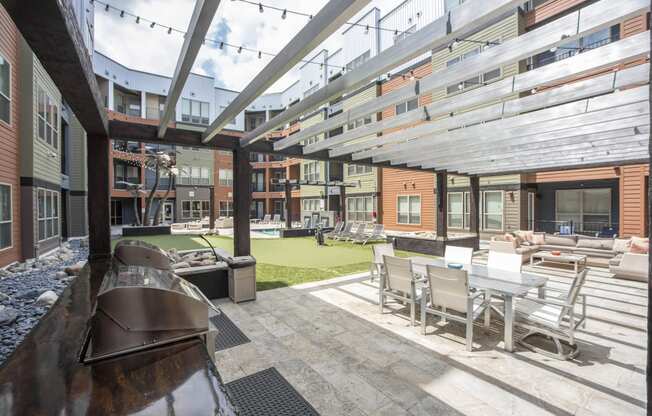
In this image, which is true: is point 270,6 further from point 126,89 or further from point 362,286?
point 126,89

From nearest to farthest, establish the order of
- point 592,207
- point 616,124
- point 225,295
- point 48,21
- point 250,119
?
1. point 48,21
2. point 616,124
3. point 225,295
4. point 592,207
5. point 250,119

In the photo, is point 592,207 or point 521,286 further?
point 592,207

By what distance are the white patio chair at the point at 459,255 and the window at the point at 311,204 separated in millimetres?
19722

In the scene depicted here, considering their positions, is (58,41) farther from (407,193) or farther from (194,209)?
(194,209)

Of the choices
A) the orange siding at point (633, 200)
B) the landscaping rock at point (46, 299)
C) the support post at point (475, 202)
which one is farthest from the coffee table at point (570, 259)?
the landscaping rock at point (46, 299)

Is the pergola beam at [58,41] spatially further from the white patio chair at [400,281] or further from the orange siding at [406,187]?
the orange siding at [406,187]

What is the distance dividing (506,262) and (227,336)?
4.43 m

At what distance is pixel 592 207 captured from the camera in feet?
42.9

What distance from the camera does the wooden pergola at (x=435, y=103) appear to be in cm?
228

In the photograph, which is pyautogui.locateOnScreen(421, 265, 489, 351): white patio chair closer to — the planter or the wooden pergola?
the wooden pergola

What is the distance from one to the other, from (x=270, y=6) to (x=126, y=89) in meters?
25.7

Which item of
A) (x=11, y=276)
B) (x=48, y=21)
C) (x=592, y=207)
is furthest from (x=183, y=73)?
(x=592, y=207)

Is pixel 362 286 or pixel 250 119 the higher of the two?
pixel 250 119

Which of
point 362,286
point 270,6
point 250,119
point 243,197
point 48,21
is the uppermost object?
point 250,119
